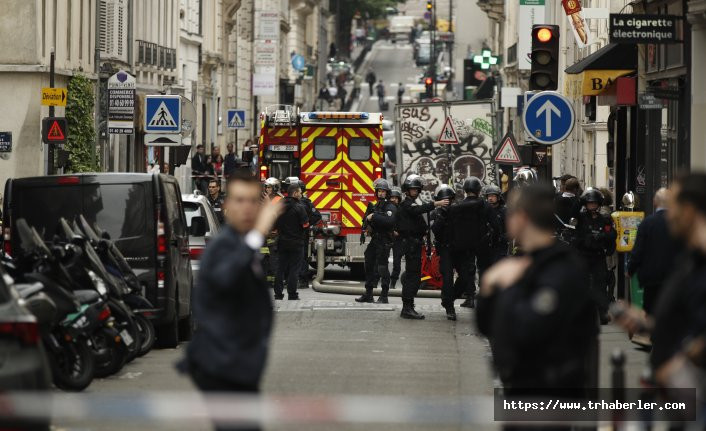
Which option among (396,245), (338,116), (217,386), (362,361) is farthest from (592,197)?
(217,386)

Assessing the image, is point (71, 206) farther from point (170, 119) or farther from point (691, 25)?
point (170, 119)

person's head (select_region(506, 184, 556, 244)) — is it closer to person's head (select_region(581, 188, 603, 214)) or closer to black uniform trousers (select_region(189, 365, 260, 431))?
black uniform trousers (select_region(189, 365, 260, 431))

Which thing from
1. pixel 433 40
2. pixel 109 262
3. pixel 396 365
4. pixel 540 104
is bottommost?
pixel 396 365

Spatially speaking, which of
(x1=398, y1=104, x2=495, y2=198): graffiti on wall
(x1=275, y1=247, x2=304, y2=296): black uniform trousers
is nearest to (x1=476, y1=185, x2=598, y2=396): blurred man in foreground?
(x1=275, y1=247, x2=304, y2=296): black uniform trousers

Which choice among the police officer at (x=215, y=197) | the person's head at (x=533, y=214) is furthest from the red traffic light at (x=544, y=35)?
the person's head at (x=533, y=214)

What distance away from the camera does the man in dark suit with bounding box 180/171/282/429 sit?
Answer: 7.76 m

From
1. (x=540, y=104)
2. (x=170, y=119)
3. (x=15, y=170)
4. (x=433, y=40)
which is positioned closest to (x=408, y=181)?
(x=540, y=104)

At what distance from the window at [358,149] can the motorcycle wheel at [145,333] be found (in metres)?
14.3

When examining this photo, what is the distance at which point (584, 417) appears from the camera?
8.77 metres

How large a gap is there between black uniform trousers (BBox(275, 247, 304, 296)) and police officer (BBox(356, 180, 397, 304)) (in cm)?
97

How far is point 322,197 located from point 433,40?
279 ft

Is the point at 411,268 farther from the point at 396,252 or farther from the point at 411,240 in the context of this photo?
the point at 396,252

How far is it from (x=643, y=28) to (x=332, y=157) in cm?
1144

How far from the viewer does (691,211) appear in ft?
24.6
